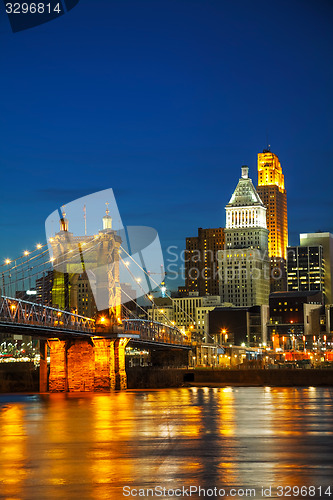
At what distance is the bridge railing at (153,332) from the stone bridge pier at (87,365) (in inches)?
256

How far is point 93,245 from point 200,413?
48.4 m

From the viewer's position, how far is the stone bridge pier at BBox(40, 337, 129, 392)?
8388 cm

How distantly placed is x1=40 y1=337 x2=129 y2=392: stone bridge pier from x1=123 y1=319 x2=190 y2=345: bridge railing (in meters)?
6.50

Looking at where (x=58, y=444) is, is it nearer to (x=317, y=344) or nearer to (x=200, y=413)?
(x=200, y=413)

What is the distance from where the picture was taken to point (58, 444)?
30516 mm

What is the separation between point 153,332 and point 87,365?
2260cm

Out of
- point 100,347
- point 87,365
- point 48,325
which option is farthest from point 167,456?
point 87,365

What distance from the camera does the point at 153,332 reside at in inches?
4345

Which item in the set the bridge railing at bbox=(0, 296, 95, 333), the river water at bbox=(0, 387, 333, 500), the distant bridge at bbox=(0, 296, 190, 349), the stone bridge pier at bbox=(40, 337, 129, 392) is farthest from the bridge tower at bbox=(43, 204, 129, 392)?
the river water at bbox=(0, 387, 333, 500)

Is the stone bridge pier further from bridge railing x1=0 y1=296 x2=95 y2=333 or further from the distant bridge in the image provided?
bridge railing x1=0 y1=296 x2=95 y2=333

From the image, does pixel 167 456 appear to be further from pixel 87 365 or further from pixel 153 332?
pixel 153 332

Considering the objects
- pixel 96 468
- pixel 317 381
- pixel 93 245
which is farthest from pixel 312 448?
pixel 317 381

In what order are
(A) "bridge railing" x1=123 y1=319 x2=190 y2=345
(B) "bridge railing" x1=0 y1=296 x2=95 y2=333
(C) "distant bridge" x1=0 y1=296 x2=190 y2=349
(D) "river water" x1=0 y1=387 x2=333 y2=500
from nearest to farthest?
(D) "river water" x1=0 y1=387 x2=333 y2=500 < (B) "bridge railing" x1=0 y1=296 x2=95 y2=333 < (C) "distant bridge" x1=0 y1=296 x2=190 y2=349 < (A) "bridge railing" x1=123 y1=319 x2=190 y2=345

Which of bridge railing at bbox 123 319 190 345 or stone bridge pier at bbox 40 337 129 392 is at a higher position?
bridge railing at bbox 123 319 190 345
